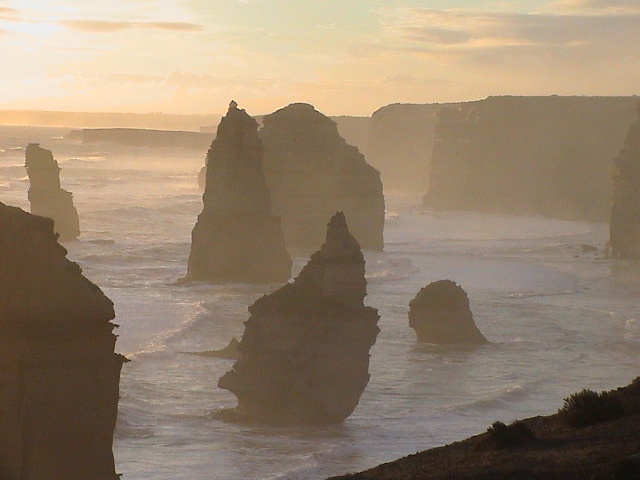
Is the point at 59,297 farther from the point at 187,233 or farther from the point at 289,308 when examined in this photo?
the point at 187,233

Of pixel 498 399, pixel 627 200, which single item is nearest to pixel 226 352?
pixel 498 399

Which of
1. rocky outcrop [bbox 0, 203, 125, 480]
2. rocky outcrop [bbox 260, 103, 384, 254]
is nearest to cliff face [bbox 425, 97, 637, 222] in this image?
rocky outcrop [bbox 260, 103, 384, 254]

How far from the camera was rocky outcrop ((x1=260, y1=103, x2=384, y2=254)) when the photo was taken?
259ft

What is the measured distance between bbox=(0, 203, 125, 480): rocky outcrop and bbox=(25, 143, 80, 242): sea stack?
2504 inches

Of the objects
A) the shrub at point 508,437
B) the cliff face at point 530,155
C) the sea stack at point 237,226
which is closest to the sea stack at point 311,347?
the shrub at point 508,437

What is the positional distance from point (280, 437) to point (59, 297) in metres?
12.0

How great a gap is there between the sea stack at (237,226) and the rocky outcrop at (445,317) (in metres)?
19.0

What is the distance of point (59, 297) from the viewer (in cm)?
1806

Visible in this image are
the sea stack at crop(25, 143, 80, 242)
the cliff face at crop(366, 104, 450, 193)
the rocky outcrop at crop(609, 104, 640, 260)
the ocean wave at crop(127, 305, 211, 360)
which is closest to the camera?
the ocean wave at crop(127, 305, 211, 360)

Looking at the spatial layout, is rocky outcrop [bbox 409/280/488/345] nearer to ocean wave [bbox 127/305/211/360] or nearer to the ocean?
the ocean

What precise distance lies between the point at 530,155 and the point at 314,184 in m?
55.2

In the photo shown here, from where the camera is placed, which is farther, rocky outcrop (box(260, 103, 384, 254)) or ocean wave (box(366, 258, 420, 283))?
rocky outcrop (box(260, 103, 384, 254))

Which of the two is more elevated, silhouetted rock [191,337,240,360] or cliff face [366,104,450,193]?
cliff face [366,104,450,193]

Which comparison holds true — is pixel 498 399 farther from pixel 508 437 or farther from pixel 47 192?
pixel 47 192
